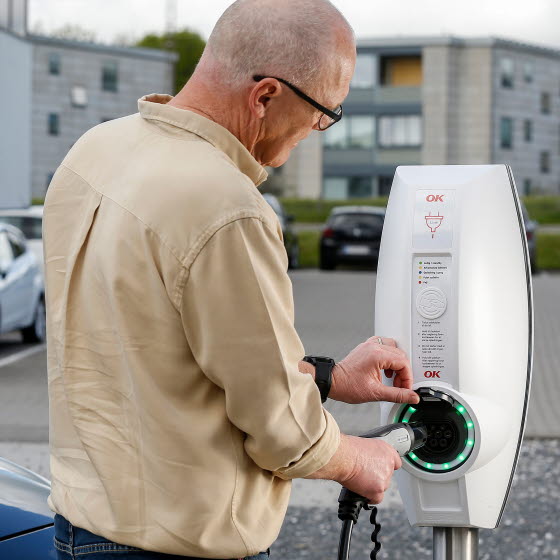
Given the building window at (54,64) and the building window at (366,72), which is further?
the building window at (366,72)

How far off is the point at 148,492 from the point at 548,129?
60.6m

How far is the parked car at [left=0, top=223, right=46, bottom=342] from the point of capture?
11914mm

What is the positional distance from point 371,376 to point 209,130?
0.60m

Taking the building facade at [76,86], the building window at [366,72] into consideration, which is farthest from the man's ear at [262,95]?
A: the building window at [366,72]

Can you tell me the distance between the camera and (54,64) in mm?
53219

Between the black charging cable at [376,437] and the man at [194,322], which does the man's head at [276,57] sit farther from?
the black charging cable at [376,437]

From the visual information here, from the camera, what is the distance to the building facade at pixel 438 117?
58156mm

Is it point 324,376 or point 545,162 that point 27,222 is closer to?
point 324,376

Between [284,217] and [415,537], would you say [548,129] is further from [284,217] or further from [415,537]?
[415,537]

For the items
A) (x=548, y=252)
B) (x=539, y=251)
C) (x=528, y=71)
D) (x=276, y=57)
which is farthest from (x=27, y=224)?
(x=528, y=71)

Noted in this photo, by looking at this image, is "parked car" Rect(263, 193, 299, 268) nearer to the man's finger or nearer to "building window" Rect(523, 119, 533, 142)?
the man's finger

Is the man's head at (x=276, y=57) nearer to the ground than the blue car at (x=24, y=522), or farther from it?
farther from it

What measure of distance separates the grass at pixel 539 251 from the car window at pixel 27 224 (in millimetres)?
14204

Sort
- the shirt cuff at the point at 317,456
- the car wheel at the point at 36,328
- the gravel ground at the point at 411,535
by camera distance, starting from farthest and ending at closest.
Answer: the car wheel at the point at 36,328, the gravel ground at the point at 411,535, the shirt cuff at the point at 317,456
